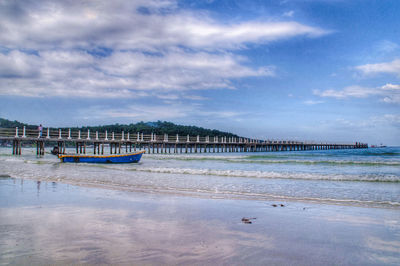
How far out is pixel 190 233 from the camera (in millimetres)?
4930

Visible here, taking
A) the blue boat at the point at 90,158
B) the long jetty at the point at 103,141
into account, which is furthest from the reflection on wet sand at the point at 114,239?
the long jetty at the point at 103,141

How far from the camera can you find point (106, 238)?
449 centimetres

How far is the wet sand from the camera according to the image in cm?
381

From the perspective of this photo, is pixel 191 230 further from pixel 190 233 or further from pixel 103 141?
pixel 103 141

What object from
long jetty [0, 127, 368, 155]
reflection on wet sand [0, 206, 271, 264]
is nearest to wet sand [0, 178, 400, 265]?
reflection on wet sand [0, 206, 271, 264]

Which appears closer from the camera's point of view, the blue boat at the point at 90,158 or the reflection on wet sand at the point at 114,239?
the reflection on wet sand at the point at 114,239

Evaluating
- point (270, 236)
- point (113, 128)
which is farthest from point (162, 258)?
point (113, 128)

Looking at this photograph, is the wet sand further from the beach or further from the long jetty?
the long jetty

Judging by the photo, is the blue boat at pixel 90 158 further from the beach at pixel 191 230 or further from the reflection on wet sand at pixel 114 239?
the reflection on wet sand at pixel 114 239

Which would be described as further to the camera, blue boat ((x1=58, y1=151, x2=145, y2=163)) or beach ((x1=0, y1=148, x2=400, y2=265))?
blue boat ((x1=58, y1=151, x2=145, y2=163))

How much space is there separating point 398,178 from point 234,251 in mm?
13918

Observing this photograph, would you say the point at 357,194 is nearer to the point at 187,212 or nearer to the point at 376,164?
the point at 187,212

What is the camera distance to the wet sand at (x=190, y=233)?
381 cm

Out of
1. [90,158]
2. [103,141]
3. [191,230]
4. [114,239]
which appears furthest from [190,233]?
[103,141]
